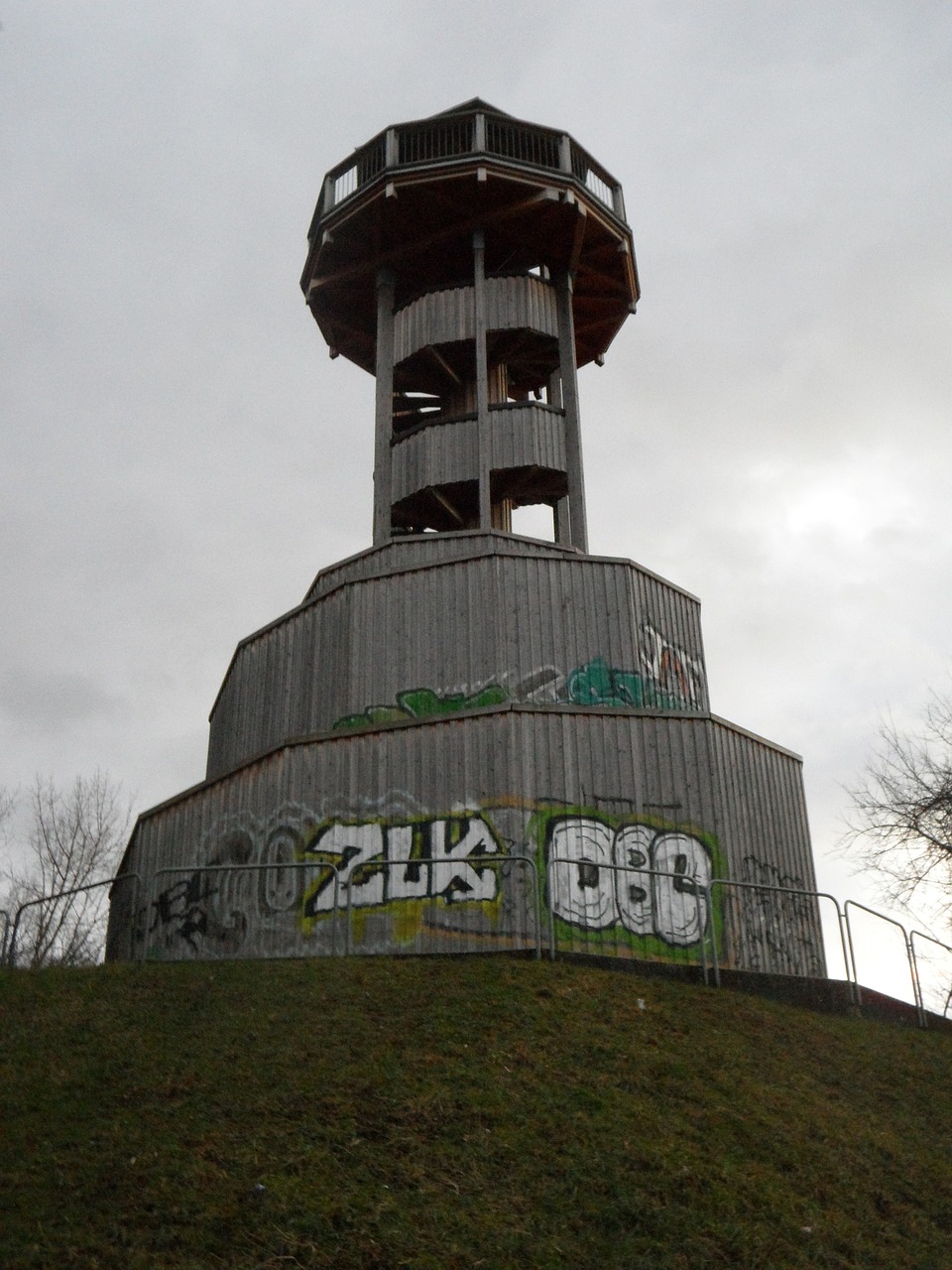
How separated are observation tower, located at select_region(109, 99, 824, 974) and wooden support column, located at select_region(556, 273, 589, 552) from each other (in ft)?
0.20

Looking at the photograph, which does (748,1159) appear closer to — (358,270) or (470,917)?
(470,917)

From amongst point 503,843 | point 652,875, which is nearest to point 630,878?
point 652,875

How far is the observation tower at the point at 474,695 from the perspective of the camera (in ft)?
65.6


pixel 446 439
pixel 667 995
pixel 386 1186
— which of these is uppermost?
pixel 446 439

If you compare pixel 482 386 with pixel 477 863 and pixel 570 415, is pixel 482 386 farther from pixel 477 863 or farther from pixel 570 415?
pixel 477 863

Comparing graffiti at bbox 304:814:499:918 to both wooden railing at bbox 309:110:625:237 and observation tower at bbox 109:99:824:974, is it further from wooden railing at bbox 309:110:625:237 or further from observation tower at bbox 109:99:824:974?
wooden railing at bbox 309:110:625:237

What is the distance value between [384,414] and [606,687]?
9.44 meters

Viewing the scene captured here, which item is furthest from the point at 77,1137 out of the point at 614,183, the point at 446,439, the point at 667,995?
the point at 614,183

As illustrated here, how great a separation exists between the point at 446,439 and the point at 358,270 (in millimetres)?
5624

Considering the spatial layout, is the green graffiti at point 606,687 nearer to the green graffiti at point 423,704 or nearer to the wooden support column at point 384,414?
the green graffiti at point 423,704

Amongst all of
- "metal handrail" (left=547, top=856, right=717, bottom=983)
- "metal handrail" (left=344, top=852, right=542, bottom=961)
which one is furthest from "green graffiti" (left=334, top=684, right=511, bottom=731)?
"metal handrail" (left=547, top=856, right=717, bottom=983)

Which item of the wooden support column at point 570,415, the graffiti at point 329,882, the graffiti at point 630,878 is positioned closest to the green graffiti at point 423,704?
the graffiti at point 329,882

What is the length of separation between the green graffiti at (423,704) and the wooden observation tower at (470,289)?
4972 millimetres

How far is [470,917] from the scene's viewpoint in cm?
1958
